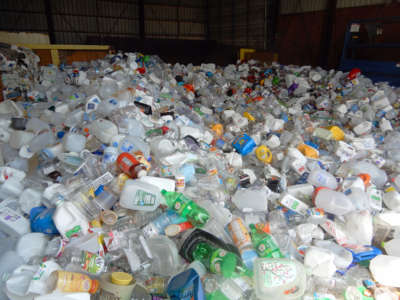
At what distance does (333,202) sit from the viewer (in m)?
1.79

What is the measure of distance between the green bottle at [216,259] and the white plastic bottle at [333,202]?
0.81 m

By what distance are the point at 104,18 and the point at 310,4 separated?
688 centimetres

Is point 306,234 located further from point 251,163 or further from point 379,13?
point 379,13

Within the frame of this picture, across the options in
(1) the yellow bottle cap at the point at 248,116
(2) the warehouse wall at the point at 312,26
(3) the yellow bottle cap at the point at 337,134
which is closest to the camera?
(3) the yellow bottle cap at the point at 337,134

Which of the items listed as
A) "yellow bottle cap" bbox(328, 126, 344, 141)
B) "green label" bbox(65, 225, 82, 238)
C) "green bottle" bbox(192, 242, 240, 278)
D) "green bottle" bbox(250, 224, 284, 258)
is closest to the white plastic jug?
"green label" bbox(65, 225, 82, 238)

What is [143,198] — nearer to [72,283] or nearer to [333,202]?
[72,283]

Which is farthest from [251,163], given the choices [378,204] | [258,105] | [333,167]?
[258,105]

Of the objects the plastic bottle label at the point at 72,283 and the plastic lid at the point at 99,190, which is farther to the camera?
the plastic lid at the point at 99,190

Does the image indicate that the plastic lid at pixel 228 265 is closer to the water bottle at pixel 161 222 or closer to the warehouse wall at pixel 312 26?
the water bottle at pixel 161 222


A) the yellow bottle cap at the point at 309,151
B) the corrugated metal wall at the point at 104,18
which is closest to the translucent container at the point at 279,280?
the yellow bottle cap at the point at 309,151

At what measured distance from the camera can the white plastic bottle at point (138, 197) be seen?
1.54 metres

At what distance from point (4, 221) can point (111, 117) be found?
47.5 inches

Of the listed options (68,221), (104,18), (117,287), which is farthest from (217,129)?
(104,18)

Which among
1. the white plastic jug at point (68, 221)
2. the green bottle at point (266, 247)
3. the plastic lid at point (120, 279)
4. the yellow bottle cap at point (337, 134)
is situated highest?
the yellow bottle cap at point (337, 134)
